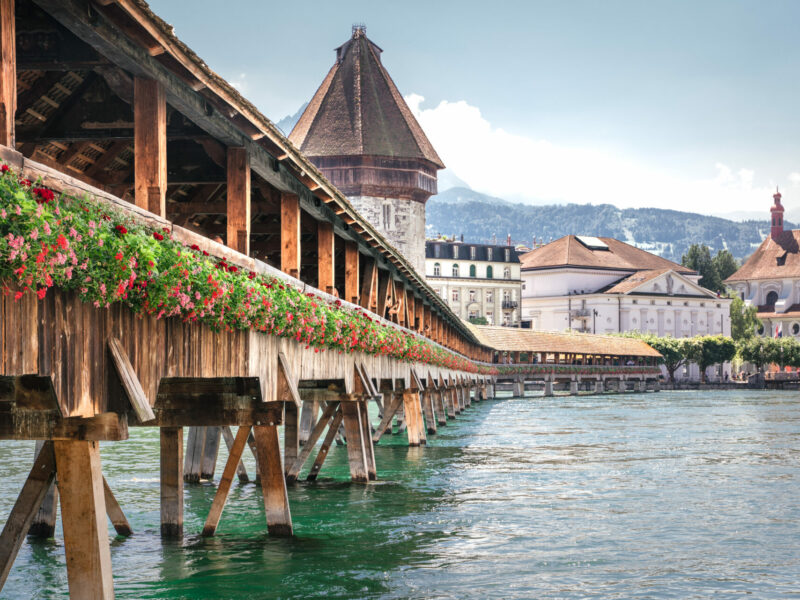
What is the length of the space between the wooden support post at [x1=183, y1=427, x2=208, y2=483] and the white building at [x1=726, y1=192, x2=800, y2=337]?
13611 cm

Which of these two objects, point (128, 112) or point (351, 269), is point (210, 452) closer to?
point (351, 269)

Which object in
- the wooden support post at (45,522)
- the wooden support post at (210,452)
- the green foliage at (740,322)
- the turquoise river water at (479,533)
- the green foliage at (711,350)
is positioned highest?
the green foliage at (740,322)

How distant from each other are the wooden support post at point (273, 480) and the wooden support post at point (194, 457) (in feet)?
19.8

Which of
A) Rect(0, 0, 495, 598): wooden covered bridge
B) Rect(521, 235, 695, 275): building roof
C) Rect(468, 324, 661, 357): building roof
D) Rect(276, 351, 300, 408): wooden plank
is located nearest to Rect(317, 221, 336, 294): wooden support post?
Rect(0, 0, 495, 598): wooden covered bridge

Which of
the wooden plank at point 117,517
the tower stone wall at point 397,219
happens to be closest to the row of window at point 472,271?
the tower stone wall at point 397,219

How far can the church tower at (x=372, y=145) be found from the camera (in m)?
65.6

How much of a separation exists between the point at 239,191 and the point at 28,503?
4.00 m

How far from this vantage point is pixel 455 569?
12703mm

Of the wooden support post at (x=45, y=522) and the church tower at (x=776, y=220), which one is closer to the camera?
the wooden support post at (x=45, y=522)

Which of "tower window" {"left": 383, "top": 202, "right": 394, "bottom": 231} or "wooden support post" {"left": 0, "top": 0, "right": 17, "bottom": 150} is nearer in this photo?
"wooden support post" {"left": 0, "top": 0, "right": 17, "bottom": 150}

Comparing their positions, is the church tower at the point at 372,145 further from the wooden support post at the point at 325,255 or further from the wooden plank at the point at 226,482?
the wooden plank at the point at 226,482

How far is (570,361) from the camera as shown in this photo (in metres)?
95.9

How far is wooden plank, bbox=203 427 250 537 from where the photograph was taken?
13.6 metres

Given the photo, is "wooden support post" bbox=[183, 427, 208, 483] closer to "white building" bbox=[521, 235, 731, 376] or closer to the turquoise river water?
the turquoise river water
